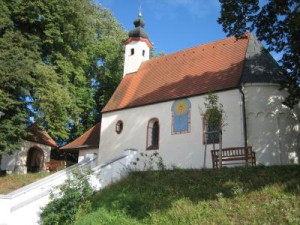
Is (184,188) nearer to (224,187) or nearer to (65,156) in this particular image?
(224,187)

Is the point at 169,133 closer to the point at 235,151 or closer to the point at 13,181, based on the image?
the point at 235,151

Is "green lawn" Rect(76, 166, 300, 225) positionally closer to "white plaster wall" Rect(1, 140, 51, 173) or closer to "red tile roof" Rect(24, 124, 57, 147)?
"white plaster wall" Rect(1, 140, 51, 173)

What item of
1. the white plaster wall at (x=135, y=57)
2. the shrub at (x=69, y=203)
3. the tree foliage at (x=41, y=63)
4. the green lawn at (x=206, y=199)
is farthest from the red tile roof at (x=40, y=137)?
the green lawn at (x=206, y=199)

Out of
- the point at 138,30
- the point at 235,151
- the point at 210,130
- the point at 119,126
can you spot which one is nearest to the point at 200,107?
the point at 210,130

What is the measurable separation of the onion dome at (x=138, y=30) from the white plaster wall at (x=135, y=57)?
21.7 inches

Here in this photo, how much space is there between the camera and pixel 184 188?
10.4m

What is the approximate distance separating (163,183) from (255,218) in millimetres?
4290

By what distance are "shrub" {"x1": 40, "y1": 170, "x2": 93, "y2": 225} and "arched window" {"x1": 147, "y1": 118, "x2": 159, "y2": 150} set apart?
7.23 metres

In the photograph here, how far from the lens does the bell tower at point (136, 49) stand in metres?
24.6

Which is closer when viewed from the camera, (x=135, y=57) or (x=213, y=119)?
(x=213, y=119)

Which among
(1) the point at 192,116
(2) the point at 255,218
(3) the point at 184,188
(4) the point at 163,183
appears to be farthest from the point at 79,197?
(1) the point at 192,116

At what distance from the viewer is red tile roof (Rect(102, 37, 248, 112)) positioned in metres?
17.6

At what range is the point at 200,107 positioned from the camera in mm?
17172

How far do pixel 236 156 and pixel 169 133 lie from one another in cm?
528
